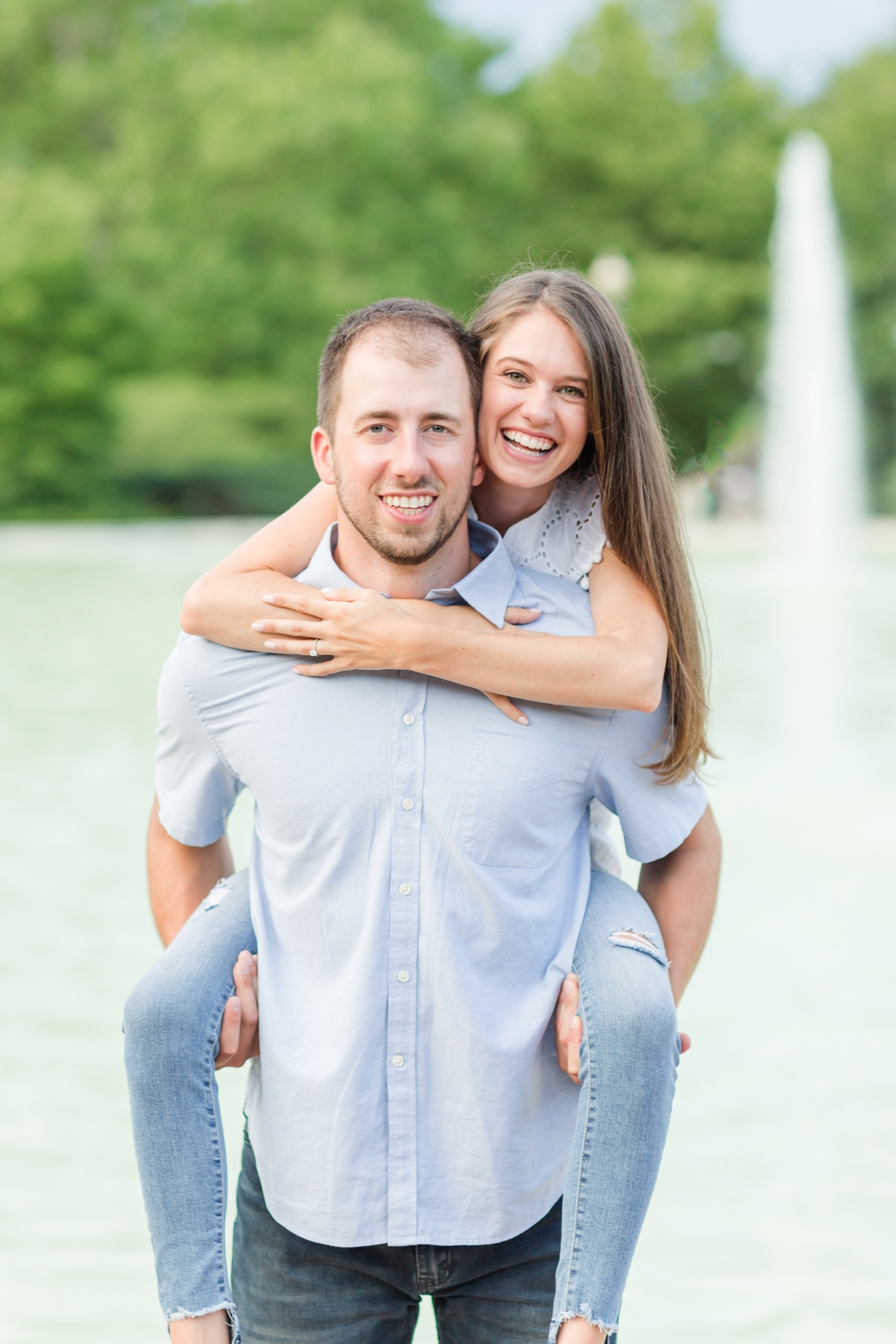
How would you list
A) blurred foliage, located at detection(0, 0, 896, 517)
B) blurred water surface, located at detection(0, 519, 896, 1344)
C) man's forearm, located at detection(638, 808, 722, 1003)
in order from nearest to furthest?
man's forearm, located at detection(638, 808, 722, 1003) < blurred water surface, located at detection(0, 519, 896, 1344) < blurred foliage, located at detection(0, 0, 896, 517)

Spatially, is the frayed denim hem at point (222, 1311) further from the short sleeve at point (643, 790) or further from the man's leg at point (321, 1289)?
the short sleeve at point (643, 790)

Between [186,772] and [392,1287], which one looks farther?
[186,772]

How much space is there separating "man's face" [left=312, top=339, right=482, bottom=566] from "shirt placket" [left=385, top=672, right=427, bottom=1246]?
388mm

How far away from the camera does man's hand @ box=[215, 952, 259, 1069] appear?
2.20 m

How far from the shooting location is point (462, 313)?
36219 mm

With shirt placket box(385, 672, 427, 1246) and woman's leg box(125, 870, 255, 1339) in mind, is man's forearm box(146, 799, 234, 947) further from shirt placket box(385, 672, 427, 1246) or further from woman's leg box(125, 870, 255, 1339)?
shirt placket box(385, 672, 427, 1246)

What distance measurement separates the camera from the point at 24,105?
3781cm

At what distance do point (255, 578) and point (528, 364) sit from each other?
61 centimetres

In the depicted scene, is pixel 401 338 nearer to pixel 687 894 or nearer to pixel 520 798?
pixel 520 798

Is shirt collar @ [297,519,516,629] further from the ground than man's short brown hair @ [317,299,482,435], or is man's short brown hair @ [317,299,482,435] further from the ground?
man's short brown hair @ [317,299,482,435]

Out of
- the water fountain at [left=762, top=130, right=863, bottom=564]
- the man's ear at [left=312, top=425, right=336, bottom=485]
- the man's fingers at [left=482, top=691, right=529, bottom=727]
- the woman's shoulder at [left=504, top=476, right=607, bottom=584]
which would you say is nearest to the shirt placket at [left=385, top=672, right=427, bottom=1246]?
the man's fingers at [left=482, top=691, right=529, bottom=727]

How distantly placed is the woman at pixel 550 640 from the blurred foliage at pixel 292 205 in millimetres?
28330

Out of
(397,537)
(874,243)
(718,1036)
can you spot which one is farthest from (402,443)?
(874,243)

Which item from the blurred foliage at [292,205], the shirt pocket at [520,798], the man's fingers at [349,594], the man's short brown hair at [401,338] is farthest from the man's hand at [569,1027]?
the blurred foliage at [292,205]
